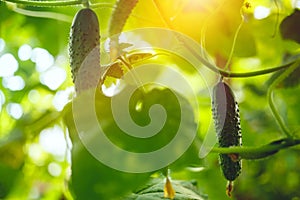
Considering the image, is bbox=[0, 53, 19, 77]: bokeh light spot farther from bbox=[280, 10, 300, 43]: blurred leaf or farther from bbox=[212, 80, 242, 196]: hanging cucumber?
bbox=[212, 80, 242, 196]: hanging cucumber

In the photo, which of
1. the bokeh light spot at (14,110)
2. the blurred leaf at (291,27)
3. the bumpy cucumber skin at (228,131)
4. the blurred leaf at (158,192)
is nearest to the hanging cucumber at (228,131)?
the bumpy cucumber skin at (228,131)

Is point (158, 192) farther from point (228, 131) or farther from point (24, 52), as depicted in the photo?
point (24, 52)

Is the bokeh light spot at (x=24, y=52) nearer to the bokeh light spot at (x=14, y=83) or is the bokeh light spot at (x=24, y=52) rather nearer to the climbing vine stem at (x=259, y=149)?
the bokeh light spot at (x=14, y=83)

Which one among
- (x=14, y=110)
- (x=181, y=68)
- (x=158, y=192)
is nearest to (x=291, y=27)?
(x=181, y=68)

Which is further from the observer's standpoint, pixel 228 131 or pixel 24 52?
pixel 24 52

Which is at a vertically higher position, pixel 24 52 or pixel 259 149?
pixel 24 52

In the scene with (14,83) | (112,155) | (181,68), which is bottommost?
(112,155)

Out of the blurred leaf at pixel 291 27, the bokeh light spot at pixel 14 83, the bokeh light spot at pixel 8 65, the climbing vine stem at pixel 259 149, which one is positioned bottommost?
the climbing vine stem at pixel 259 149

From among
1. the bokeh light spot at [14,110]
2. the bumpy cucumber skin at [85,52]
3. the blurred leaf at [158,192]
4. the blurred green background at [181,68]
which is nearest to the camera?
the bumpy cucumber skin at [85,52]

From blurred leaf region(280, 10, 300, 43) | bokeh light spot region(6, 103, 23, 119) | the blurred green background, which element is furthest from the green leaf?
bokeh light spot region(6, 103, 23, 119)

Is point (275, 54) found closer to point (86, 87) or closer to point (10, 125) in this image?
point (10, 125)
